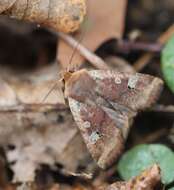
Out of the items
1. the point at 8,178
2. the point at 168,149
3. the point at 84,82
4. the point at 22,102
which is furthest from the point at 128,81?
the point at 8,178

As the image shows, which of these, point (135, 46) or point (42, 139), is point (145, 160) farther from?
point (135, 46)

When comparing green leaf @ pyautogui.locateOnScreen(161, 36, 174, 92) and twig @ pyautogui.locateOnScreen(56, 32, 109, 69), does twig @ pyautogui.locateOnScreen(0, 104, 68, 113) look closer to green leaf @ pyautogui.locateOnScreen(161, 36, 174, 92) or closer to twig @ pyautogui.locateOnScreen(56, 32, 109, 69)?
twig @ pyautogui.locateOnScreen(56, 32, 109, 69)

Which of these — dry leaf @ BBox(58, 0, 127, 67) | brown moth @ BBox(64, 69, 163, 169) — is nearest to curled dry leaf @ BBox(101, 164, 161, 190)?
brown moth @ BBox(64, 69, 163, 169)

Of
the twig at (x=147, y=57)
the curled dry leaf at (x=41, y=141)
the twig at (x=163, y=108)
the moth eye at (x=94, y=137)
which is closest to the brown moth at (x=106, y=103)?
the moth eye at (x=94, y=137)

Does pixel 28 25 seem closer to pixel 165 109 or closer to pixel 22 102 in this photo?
pixel 22 102

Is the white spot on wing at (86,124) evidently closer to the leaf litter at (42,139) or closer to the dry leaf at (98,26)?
the leaf litter at (42,139)

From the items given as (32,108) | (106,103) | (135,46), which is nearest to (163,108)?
(106,103)
